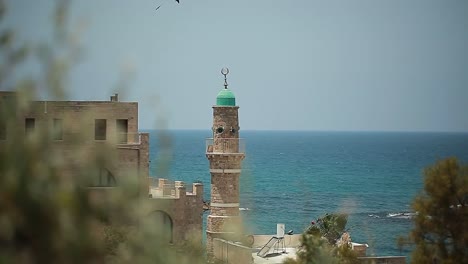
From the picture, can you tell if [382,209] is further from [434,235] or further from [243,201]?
[434,235]

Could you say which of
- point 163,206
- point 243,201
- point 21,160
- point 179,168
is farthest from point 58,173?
point 179,168

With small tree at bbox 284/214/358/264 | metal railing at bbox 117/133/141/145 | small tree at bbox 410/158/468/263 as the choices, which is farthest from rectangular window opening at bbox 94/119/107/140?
small tree at bbox 410/158/468/263

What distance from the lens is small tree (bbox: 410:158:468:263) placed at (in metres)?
21.3

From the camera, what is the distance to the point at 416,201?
2209cm

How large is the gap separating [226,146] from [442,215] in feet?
39.5

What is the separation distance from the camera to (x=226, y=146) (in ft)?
107

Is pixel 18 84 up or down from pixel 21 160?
up

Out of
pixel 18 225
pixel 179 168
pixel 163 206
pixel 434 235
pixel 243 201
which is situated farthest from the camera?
pixel 179 168

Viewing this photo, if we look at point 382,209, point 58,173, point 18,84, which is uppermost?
point 18,84

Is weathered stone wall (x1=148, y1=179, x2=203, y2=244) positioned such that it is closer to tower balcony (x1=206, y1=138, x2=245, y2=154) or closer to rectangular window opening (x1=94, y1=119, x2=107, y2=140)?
rectangular window opening (x1=94, y1=119, x2=107, y2=140)

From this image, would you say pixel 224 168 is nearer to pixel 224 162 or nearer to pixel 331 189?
pixel 224 162

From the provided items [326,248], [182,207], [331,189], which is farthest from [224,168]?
[331,189]

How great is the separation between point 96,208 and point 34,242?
0.54m

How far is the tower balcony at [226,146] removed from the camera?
107ft
